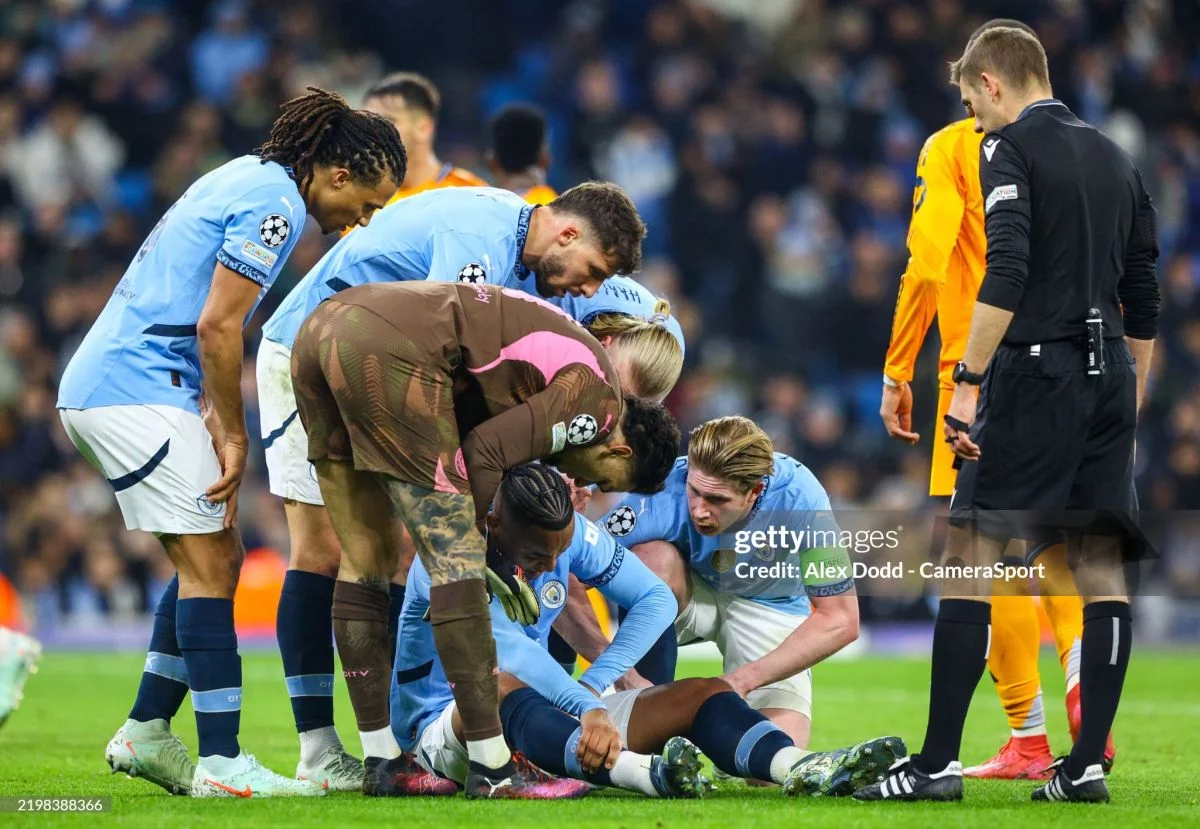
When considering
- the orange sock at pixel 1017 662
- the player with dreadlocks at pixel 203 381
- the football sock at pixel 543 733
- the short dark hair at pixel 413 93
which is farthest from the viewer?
the short dark hair at pixel 413 93

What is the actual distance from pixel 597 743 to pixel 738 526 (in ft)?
4.44

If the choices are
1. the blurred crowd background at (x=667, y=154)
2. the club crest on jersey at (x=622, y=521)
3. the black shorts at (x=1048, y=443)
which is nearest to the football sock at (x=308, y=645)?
the club crest on jersey at (x=622, y=521)

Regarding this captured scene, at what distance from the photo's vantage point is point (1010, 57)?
523 cm

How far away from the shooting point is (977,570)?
4949mm

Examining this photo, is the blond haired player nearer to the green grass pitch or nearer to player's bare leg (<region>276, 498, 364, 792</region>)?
the green grass pitch

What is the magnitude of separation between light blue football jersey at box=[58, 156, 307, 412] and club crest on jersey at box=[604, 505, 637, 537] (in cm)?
162

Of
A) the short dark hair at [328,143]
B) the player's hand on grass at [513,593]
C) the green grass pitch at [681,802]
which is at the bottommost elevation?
the green grass pitch at [681,802]

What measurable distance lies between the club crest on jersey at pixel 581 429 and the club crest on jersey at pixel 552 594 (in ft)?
2.67

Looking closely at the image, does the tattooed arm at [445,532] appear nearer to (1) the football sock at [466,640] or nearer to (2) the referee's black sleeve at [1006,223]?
(1) the football sock at [466,640]

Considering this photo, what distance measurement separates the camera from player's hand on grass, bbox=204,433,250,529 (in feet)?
17.5

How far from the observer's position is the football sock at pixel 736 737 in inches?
202

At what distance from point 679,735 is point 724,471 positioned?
1002mm

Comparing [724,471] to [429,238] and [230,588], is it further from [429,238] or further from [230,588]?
[230,588]

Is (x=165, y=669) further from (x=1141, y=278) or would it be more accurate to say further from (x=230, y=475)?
(x=1141, y=278)
